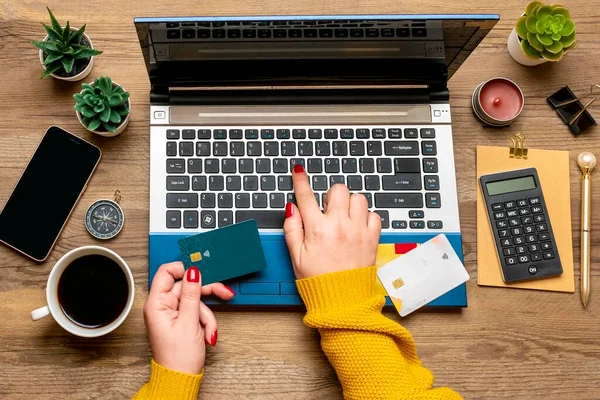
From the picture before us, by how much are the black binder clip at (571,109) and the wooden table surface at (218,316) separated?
1 centimetres

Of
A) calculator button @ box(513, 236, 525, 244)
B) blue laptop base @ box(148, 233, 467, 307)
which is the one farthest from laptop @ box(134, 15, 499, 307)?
calculator button @ box(513, 236, 525, 244)

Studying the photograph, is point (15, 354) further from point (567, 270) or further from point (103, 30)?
point (567, 270)

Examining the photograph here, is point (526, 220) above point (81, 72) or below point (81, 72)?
below

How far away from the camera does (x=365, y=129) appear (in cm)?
81

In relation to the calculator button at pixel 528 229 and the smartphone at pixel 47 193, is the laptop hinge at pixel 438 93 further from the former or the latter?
the smartphone at pixel 47 193

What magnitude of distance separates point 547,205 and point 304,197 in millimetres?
387

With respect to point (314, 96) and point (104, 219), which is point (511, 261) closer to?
point (314, 96)

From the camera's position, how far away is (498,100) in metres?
0.83

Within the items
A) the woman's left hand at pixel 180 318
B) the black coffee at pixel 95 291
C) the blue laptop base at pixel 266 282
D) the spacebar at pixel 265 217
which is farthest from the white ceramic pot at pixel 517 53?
the black coffee at pixel 95 291

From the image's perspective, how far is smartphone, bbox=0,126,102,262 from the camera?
2.54 feet

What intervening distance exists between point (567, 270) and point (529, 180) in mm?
150

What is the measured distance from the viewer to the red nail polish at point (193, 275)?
736 mm

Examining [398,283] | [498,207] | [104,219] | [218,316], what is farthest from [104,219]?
[498,207]

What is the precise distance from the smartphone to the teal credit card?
0.20m
